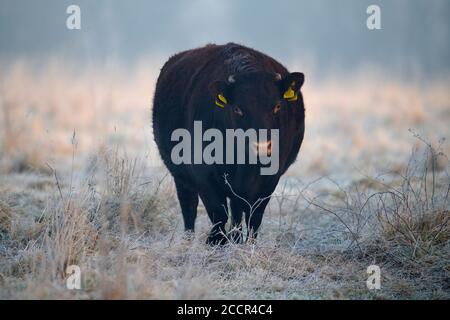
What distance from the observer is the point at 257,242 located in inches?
269

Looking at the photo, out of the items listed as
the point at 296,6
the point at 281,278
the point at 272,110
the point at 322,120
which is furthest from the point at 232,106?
the point at 296,6

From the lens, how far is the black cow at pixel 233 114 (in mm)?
6781

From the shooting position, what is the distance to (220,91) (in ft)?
22.3

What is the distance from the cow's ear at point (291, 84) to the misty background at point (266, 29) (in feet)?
103

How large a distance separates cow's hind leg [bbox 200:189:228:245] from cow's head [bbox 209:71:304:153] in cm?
78

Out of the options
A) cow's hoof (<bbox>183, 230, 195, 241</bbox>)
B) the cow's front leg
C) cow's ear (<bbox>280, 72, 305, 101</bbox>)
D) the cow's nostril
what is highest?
cow's ear (<bbox>280, 72, 305, 101</bbox>)

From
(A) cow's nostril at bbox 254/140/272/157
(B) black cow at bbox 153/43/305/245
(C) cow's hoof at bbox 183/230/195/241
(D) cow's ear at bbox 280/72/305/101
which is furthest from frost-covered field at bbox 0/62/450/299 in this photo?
(D) cow's ear at bbox 280/72/305/101

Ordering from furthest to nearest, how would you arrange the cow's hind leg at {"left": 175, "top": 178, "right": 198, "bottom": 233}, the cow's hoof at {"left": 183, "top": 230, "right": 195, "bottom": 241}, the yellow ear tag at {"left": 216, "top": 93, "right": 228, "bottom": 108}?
the cow's hind leg at {"left": 175, "top": 178, "right": 198, "bottom": 233} → the cow's hoof at {"left": 183, "top": 230, "right": 195, "bottom": 241} → the yellow ear tag at {"left": 216, "top": 93, "right": 228, "bottom": 108}

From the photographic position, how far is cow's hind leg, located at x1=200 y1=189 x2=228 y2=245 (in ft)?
23.8

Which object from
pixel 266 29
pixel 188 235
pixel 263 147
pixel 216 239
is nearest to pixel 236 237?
pixel 216 239

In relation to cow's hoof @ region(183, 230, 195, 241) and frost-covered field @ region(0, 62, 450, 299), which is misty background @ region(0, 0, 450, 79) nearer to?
frost-covered field @ region(0, 62, 450, 299)

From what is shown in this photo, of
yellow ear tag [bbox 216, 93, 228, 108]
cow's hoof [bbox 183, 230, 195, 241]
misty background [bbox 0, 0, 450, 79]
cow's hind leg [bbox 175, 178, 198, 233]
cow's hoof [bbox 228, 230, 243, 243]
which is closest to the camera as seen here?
yellow ear tag [bbox 216, 93, 228, 108]

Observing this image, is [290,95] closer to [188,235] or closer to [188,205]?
[188,235]

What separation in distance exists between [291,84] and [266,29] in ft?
147
